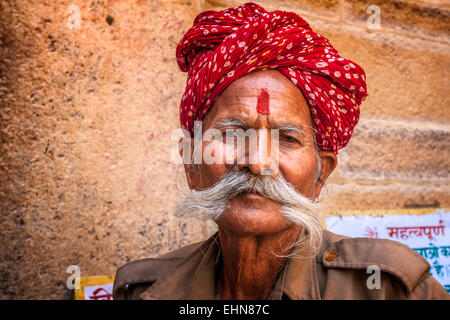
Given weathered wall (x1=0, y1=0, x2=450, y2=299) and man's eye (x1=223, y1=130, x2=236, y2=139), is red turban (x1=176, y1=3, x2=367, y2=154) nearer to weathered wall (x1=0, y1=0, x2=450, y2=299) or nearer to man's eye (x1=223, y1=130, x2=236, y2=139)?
man's eye (x1=223, y1=130, x2=236, y2=139)

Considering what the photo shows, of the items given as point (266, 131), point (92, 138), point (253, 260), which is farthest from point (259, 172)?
point (92, 138)

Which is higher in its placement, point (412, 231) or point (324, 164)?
point (324, 164)

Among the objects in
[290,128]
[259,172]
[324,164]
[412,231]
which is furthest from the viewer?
[412,231]

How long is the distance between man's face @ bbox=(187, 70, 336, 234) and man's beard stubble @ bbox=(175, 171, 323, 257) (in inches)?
0.9

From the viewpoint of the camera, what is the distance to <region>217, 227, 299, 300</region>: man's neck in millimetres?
1618

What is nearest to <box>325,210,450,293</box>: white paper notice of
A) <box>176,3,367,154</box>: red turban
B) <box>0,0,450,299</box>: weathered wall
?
<box>0,0,450,299</box>: weathered wall

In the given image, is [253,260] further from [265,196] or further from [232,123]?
[232,123]

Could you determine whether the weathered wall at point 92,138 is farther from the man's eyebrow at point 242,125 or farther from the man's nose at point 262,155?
the man's nose at point 262,155

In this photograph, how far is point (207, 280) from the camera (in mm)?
1807

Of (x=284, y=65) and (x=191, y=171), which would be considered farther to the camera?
(x=191, y=171)

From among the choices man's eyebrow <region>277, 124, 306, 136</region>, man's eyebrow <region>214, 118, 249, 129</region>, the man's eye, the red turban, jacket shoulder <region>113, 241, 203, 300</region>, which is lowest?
jacket shoulder <region>113, 241, 203, 300</region>

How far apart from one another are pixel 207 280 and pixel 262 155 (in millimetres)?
738

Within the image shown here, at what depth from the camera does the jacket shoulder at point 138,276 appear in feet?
6.50

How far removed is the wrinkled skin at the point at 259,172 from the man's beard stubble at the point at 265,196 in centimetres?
3
